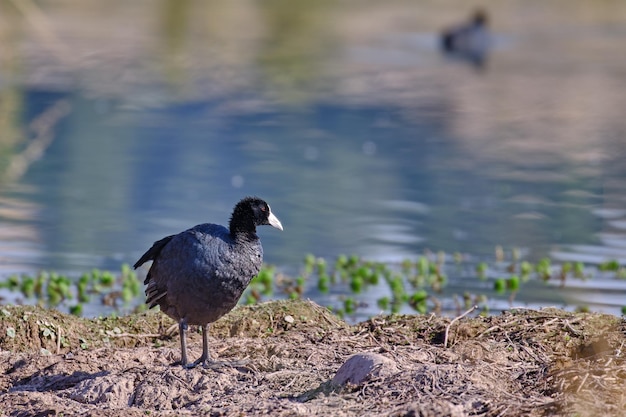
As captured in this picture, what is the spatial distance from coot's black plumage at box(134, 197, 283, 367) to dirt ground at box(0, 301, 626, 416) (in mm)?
367

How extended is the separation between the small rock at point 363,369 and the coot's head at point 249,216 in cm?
→ 110

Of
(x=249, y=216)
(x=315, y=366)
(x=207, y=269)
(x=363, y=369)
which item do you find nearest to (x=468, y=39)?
(x=249, y=216)

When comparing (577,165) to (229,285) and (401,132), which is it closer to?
(401,132)

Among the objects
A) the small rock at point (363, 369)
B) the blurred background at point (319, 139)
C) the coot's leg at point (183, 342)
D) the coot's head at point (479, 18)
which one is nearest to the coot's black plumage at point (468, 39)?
the coot's head at point (479, 18)

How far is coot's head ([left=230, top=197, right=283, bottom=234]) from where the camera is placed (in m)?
6.40

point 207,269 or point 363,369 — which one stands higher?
point 207,269

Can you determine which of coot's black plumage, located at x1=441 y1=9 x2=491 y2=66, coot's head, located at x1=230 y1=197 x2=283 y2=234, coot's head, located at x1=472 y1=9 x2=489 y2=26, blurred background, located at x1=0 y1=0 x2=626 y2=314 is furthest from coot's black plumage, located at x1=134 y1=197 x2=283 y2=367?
coot's head, located at x1=472 y1=9 x2=489 y2=26

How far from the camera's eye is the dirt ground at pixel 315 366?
5.38 metres

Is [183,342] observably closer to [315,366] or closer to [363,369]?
[315,366]

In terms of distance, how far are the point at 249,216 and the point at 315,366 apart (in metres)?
1.00

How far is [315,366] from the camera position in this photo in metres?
6.33

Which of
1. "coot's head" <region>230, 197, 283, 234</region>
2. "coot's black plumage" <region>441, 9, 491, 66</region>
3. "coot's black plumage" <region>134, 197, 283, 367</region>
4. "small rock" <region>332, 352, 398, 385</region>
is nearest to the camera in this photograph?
"small rock" <region>332, 352, 398, 385</region>

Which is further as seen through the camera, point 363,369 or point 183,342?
point 183,342

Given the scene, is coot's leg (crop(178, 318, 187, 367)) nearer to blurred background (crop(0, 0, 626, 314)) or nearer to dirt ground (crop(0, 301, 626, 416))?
dirt ground (crop(0, 301, 626, 416))
